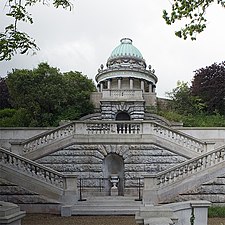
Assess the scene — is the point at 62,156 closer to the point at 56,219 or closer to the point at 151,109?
the point at 56,219

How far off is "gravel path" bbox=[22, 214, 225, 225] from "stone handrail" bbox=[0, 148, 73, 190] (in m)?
1.43

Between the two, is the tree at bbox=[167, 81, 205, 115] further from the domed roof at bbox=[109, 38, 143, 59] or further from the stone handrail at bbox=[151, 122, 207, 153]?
the stone handrail at bbox=[151, 122, 207, 153]

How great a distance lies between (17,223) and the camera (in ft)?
20.9

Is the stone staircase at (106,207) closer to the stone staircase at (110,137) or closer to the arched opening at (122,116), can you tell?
the stone staircase at (110,137)

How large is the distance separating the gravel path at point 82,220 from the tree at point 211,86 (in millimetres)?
20158

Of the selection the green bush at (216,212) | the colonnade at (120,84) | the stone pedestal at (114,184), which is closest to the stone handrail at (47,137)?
the stone pedestal at (114,184)

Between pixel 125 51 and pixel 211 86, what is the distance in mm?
10808

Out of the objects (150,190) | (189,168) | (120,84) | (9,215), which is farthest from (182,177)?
(120,84)

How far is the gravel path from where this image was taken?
1109 centimetres

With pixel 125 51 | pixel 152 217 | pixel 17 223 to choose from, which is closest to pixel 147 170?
pixel 152 217

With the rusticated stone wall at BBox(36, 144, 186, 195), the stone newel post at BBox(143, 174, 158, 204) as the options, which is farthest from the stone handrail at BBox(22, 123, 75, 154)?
the stone newel post at BBox(143, 174, 158, 204)

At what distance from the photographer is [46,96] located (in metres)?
28.0

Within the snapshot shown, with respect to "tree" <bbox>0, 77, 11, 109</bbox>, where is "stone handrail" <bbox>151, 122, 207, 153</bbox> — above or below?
below

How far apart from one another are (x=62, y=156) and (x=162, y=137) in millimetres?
4594
